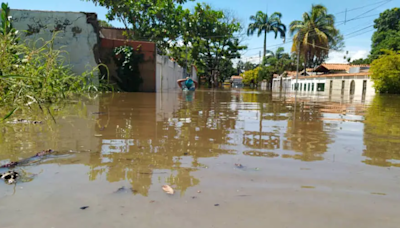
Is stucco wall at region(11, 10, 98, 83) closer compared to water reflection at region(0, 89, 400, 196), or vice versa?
water reflection at region(0, 89, 400, 196)

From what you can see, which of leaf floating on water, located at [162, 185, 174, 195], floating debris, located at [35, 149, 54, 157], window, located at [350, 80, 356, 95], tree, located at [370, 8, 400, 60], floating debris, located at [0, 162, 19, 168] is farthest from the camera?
tree, located at [370, 8, 400, 60]

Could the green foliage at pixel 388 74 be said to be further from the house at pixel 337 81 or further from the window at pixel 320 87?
the window at pixel 320 87

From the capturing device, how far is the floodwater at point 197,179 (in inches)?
53.6

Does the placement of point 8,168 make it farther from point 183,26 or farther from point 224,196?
point 183,26

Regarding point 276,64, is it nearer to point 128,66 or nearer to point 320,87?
point 320,87

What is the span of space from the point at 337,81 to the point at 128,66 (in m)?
25.8

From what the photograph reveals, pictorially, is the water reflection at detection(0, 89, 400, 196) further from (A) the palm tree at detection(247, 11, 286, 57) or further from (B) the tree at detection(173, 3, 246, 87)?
(A) the palm tree at detection(247, 11, 286, 57)

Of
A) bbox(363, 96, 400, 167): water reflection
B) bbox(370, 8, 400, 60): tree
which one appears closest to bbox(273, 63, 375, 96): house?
bbox(370, 8, 400, 60): tree

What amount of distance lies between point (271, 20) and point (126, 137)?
1781 inches

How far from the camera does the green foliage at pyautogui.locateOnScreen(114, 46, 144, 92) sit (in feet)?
42.4

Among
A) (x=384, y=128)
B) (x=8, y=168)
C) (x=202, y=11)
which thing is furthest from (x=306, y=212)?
(x=202, y=11)

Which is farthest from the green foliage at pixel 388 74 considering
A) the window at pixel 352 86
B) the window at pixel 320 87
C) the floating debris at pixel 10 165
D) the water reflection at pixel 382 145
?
the floating debris at pixel 10 165

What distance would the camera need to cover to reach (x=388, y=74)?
22266 millimetres

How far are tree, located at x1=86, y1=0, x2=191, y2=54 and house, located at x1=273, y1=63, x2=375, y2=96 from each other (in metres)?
12.6
